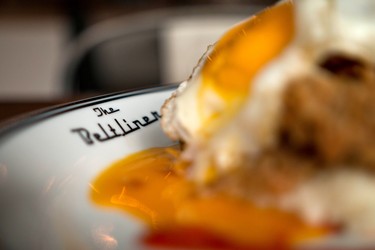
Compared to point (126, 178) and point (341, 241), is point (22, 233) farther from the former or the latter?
point (341, 241)

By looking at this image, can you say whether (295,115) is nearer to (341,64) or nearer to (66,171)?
(341,64)

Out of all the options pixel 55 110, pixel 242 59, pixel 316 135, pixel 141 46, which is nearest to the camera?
pixel 316 135

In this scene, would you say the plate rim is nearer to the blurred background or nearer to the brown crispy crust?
the brown crispy crust

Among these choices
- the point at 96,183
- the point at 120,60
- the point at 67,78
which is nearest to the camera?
the point at 96,183

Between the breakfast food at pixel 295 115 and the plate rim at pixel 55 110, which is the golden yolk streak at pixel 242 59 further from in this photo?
the plate rim at pixel 55 110

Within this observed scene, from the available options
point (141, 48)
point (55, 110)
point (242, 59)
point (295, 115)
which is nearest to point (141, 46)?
point (141, 48)

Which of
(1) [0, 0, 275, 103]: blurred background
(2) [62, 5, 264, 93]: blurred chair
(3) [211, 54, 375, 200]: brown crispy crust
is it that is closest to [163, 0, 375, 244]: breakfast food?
(3) [211, 54, 375, 200]: brown crispy crust

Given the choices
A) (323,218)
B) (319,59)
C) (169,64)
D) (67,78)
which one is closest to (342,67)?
(319,59)

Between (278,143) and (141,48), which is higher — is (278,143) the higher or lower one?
the lower one
